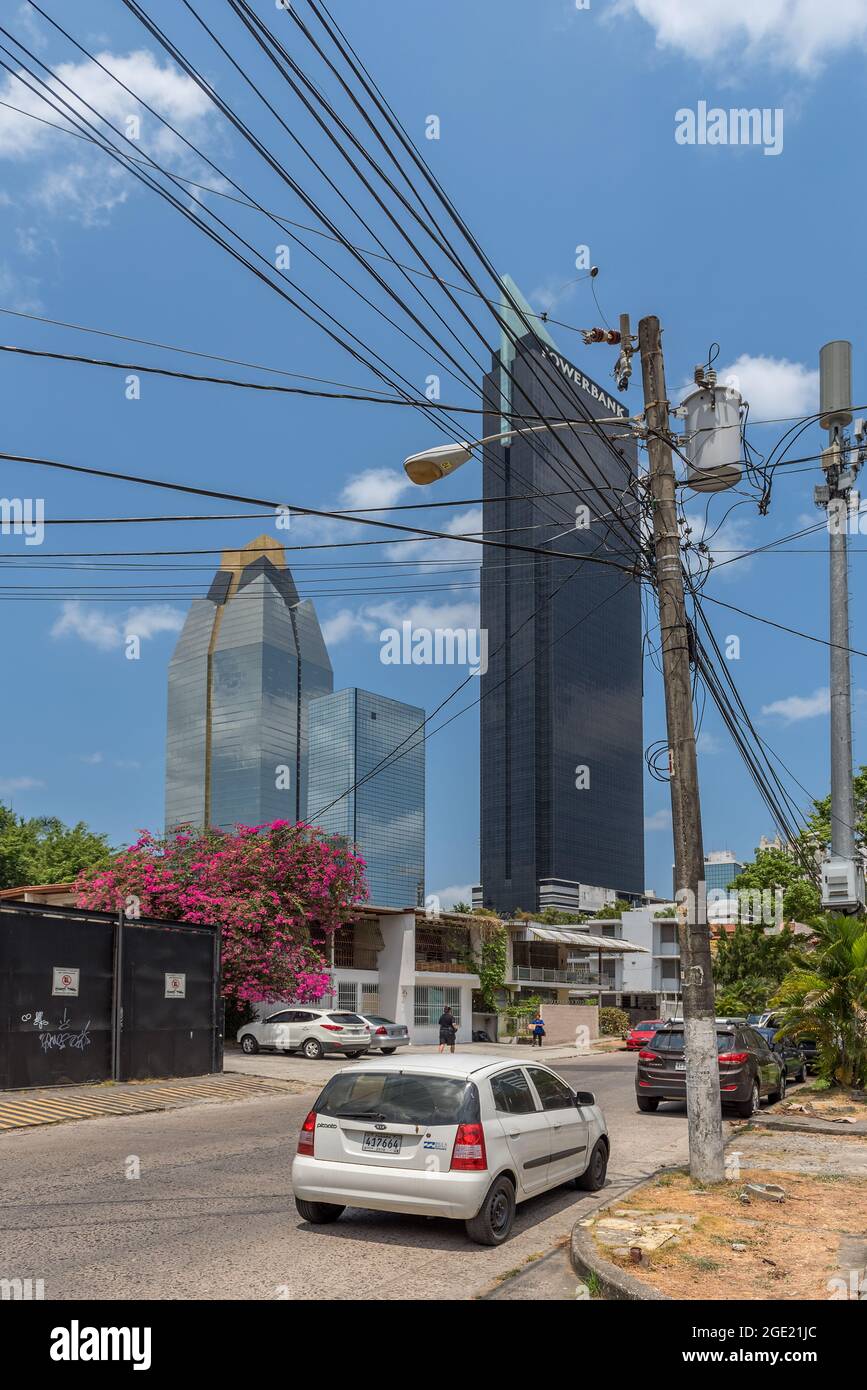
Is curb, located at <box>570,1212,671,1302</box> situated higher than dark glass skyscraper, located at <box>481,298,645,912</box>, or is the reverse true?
dark glass skyscraper, located at <box>481,298,645,912</box>

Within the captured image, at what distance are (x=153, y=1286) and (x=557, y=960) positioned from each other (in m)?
51.8

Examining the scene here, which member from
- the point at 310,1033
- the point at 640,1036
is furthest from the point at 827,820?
the point at 310,1033

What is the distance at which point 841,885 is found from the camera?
65.1 feet

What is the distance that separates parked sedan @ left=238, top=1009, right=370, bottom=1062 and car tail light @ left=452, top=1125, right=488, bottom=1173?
22.7m

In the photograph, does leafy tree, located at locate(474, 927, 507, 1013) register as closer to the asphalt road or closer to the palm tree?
the palm tree

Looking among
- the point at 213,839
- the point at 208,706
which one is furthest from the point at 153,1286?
the point at 208,706

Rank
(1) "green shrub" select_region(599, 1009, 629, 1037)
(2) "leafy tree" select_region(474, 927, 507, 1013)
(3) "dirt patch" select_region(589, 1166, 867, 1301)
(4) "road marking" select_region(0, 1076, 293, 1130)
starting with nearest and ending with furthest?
(3) "dirt patch" select_region(589, 1166, 867, 1301) < (4) "road marking" select_region(0, 1076, 293, 1130) < (2) "leafy tree" select_region(474, 927, 507, 1013) < (1) "green shrub" select_region(599, 1009, 629, 1037)

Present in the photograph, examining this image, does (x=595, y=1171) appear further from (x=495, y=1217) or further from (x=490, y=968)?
(x=490, y=968)

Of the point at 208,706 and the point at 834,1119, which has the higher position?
the point at 208,706

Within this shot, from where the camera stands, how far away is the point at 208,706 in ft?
504

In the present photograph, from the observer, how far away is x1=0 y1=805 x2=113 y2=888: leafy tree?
66125 millimetres

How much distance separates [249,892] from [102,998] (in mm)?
11445

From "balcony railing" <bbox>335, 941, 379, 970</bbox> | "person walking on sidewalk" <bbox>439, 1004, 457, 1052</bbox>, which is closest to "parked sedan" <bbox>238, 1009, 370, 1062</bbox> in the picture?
"person walking on sidewalk" <bbox>439, 1004, 457, 1052</bbox>
